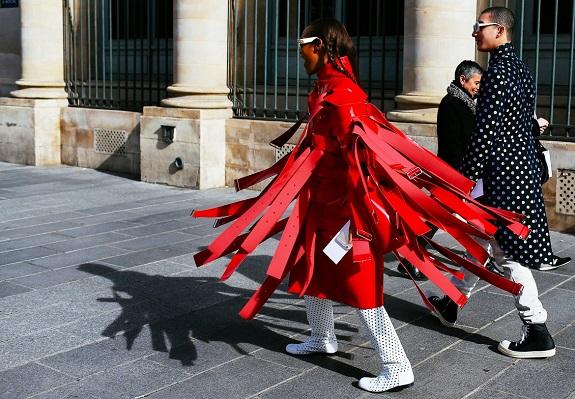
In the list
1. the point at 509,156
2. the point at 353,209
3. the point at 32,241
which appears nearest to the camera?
the point at 353,209

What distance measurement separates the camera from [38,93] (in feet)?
46.0

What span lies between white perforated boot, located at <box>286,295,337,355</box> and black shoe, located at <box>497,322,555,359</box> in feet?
3.35

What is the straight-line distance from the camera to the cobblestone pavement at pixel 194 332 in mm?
4590

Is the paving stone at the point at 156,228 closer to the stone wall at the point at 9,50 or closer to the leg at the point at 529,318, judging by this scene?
the leg at the point at 529,318

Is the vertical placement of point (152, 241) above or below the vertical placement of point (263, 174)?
below

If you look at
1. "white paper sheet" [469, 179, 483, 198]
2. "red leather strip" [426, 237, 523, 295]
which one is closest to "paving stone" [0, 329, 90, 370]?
"red leather strip" [426, 237, 523, 295]

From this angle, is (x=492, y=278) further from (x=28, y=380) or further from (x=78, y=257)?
(x=78, y=257)

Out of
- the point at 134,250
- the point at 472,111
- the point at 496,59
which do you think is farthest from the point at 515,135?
the point at 134,250

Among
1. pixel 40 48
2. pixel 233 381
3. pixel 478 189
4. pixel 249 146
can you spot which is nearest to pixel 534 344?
pixel 478 189

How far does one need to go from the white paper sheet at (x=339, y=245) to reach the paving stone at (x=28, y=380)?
1.51 metres

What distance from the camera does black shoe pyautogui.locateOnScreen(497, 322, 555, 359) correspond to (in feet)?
16.3

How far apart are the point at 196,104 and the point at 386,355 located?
755 cm

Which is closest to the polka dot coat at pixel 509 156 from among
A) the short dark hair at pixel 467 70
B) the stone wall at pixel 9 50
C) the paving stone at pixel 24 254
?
the short dark hair at pixel 467 70

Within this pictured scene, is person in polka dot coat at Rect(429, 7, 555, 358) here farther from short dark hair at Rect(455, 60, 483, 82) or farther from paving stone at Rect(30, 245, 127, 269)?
paving stone at Rect(30, 245, 127, 269)
